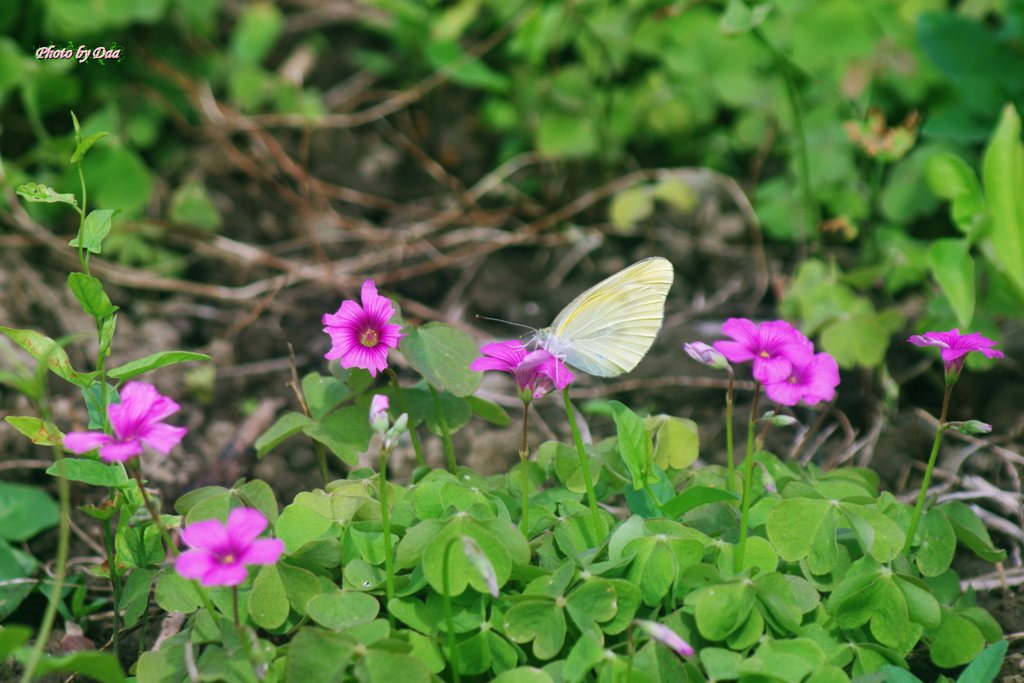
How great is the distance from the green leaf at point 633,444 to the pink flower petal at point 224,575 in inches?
27.4

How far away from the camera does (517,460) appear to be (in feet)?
8.68

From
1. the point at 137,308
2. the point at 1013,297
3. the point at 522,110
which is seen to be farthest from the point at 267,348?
the point at 1013,297

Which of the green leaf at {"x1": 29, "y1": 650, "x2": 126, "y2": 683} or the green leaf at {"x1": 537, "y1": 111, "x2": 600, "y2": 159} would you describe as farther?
the green leaf at {"x1": 537, "y1": 111, "x2": 600, "y2": 159}

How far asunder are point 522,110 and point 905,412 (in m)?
1.78

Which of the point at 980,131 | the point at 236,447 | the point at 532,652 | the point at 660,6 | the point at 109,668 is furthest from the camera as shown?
the point at 660,6

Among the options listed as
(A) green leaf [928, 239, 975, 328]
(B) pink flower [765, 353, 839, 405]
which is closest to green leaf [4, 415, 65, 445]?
(B) pink flower [765, 353, 839, 405]

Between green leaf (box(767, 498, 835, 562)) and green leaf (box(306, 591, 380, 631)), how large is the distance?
2.24 feet

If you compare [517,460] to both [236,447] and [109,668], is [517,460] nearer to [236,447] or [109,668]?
[236,447]

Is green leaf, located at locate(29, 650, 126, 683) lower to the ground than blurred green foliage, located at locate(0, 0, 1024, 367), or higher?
higher

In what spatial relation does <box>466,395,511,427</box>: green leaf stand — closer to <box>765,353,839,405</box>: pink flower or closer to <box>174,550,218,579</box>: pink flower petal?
<box>765,353,839,405</box>: pink flower

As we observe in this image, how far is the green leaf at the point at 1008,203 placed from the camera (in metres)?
2.44

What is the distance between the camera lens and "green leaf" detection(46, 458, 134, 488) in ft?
5.45

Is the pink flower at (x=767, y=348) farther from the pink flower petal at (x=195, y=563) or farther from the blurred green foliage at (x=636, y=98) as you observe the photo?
the blurred green foliage at (x=636, y=98)

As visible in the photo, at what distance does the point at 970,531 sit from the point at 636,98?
2249 mm
